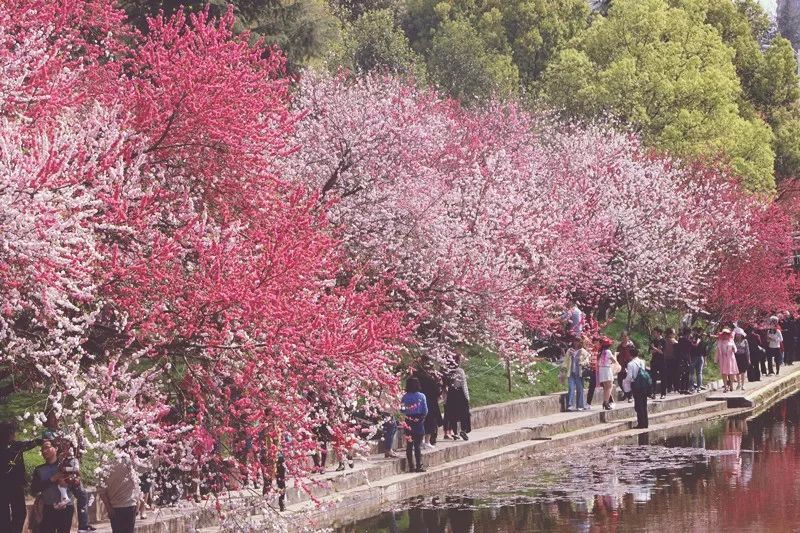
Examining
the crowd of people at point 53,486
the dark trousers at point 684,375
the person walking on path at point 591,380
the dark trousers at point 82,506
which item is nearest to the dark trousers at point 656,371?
the dark trousers at point 684,375

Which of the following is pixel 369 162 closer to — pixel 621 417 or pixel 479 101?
pixel 621 417

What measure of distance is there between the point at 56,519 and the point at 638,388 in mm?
18929

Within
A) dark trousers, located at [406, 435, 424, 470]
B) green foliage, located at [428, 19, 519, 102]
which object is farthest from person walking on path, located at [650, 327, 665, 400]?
green foliage, located at [428, 19, 519, 102]

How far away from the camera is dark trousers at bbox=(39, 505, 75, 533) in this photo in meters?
16.6

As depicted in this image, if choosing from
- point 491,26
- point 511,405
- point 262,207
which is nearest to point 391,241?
point 511,405

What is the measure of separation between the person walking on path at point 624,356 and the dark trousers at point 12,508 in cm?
1962

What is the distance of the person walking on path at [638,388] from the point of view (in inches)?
1318

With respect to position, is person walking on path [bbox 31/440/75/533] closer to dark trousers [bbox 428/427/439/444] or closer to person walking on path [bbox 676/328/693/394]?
dark trousers [bbox 428/427/439/444]

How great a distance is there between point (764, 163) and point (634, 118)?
9.49 m

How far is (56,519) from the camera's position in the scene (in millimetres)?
16703

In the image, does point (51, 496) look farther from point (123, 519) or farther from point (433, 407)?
point (433, 407)

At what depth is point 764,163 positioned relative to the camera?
6506cm

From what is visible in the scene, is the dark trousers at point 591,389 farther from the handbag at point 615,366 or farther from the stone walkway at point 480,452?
the handbag at point 615,366

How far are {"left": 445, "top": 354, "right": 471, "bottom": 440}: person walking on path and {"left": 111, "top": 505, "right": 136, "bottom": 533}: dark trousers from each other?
38.8 feet
